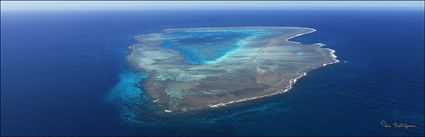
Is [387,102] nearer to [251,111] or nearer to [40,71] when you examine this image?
[251,111]

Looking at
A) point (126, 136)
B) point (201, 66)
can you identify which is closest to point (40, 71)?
point (201, 66)
